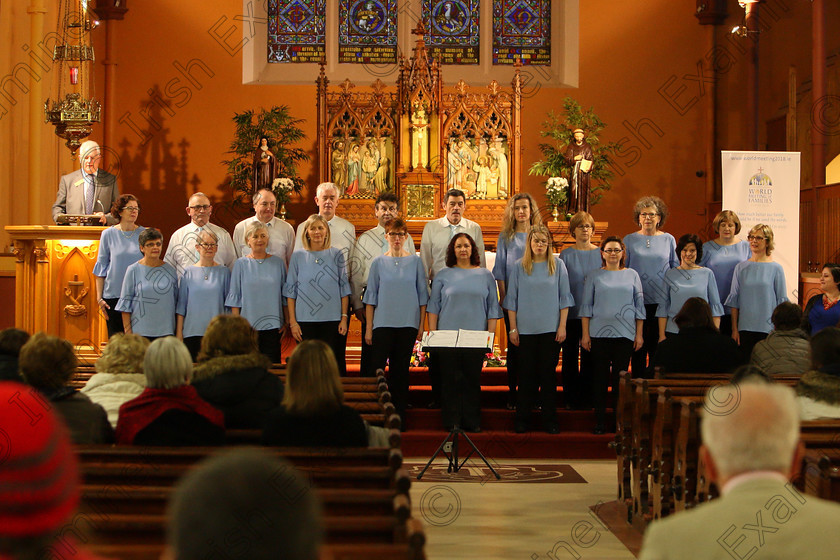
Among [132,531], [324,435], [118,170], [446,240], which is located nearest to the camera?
[132,531]

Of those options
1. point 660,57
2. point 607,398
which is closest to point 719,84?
point 660,57

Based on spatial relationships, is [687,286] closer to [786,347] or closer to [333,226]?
[786,347]

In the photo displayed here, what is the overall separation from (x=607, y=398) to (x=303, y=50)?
20.8 feet

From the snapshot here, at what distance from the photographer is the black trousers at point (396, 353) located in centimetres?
606

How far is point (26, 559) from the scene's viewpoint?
1.06 metres

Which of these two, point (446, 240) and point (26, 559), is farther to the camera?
point (446, 240)

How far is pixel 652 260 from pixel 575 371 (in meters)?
0.90

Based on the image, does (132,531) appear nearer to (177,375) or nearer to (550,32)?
(177,375)

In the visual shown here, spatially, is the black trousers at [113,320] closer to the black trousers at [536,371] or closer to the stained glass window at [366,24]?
the black trousers at [536,371]

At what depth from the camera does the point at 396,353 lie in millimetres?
6086

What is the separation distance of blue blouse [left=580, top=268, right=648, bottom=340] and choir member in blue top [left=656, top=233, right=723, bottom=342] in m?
0.20

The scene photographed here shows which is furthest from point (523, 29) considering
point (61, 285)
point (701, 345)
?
point (701, 345)

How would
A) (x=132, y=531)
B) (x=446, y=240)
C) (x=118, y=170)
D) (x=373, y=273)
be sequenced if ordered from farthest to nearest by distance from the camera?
1. (x=118, y=170)
2. (x=446, y=240)
3. (x=373, y=273)
4. (x=132, y=531)

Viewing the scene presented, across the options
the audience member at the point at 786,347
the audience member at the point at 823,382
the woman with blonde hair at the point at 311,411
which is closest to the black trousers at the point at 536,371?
the audience member at the point at 786,347
